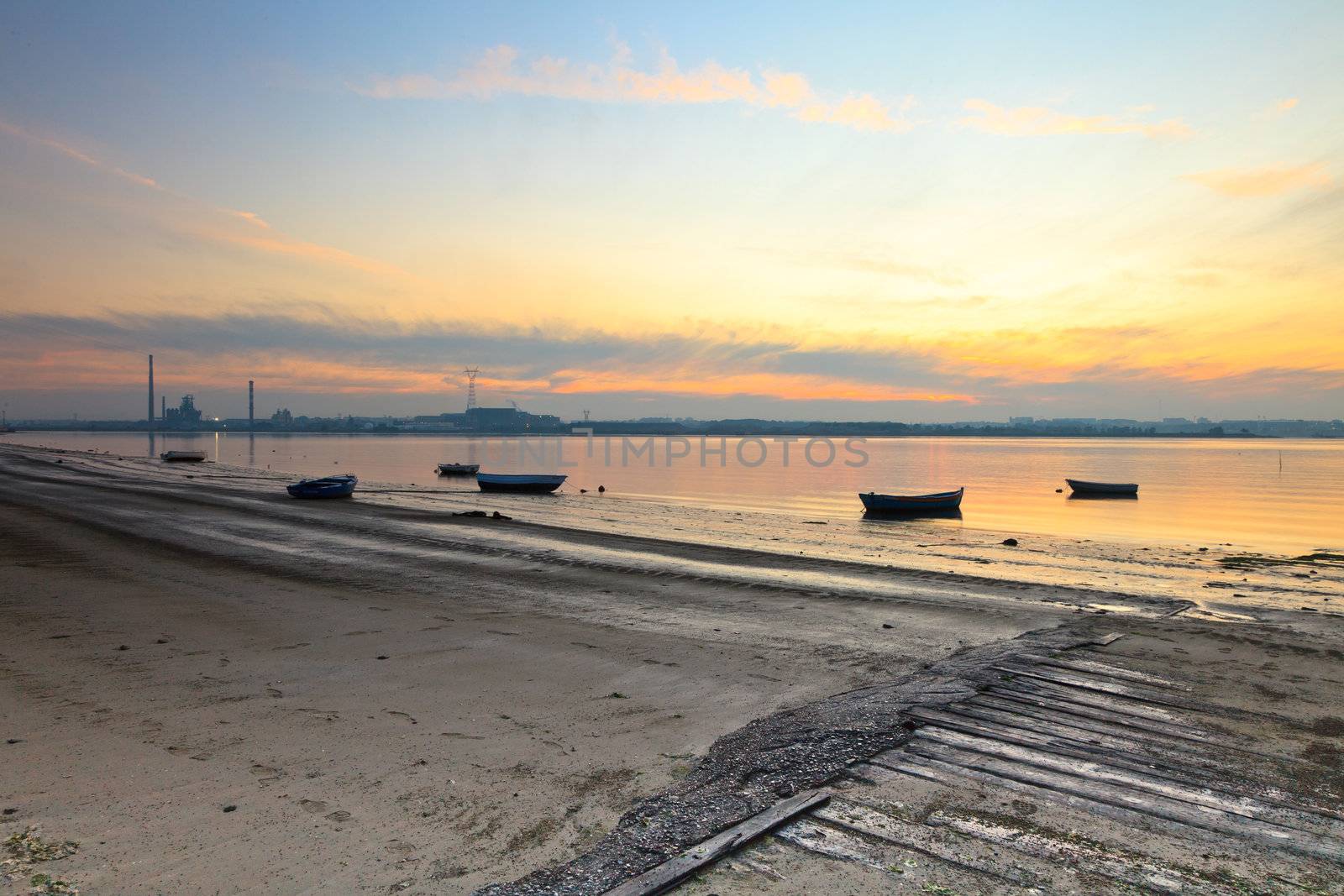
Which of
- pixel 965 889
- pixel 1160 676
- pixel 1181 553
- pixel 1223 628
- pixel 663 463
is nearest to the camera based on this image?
pixel 965 889

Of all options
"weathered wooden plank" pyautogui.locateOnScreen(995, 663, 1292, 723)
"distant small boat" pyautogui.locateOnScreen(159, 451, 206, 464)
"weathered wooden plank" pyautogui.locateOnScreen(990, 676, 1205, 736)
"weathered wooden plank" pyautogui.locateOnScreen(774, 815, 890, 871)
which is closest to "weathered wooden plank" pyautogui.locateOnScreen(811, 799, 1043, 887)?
"weathered wooden plank" pyautogui.locateOnScreen(774, 815, 890, 871)

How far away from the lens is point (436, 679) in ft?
30.2

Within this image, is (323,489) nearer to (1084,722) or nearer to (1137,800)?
(1084,722)

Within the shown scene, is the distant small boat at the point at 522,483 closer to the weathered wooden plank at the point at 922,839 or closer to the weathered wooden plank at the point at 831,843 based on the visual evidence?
the weathered wooden plank at the point at 922,839

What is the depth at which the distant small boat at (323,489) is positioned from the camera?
38594 mm

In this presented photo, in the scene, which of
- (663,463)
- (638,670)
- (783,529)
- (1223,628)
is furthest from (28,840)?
(663,463)

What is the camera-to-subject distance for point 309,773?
6414mm

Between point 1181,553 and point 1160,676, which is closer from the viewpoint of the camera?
point 1160,676

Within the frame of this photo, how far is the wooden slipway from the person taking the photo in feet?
16.0

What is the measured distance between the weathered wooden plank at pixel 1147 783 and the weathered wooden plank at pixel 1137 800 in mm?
69

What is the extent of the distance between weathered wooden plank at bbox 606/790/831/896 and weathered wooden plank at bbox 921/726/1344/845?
1959 millimetres

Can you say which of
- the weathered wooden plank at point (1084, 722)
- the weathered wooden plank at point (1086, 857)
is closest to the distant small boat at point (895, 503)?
the weathered wooden plank at point (1084, 722)

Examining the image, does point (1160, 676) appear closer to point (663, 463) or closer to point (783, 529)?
point (783, 529)

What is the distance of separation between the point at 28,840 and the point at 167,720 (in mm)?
2491
